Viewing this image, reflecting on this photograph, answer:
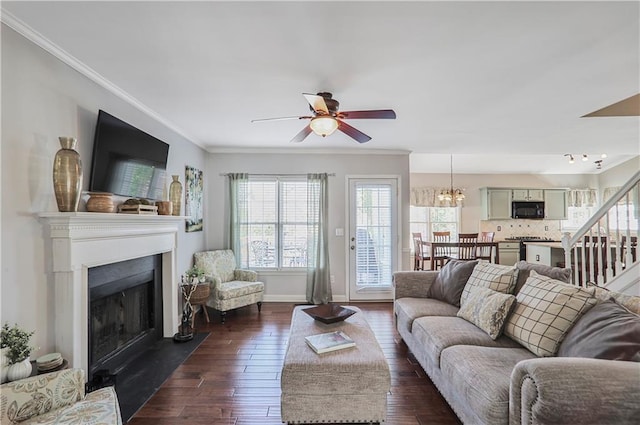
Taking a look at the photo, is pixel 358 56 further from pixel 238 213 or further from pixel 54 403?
pixel 238 213

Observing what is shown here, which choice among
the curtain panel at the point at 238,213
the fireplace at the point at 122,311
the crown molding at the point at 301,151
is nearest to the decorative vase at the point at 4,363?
the fireplace at the point at 122,311

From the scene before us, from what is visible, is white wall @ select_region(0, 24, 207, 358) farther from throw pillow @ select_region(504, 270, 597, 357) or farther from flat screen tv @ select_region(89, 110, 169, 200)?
throw pillow @ select_region(504, 270, 597, 357)

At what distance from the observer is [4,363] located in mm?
1590

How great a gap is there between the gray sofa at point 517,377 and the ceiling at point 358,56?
5.29ft

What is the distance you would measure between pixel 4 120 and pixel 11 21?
569 millimetres

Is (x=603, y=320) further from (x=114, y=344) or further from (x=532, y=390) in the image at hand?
(x=114, y=344)

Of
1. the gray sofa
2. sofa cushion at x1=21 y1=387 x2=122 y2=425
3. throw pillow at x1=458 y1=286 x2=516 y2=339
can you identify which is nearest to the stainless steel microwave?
the gray sofa

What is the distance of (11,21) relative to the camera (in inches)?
68.0

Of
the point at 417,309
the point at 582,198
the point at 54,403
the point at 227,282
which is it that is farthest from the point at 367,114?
the point at 582,198

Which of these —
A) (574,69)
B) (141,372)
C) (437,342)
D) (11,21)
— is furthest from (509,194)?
(11,21)

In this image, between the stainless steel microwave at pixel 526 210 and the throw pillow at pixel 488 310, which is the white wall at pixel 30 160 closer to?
the throw pillow at pixel 488 310

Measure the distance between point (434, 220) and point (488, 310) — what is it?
5991 mm

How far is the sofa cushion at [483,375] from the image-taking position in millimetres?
1525

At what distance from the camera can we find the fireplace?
246 centimetres
